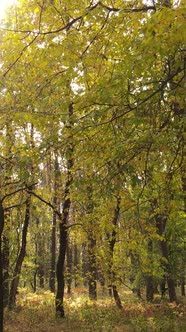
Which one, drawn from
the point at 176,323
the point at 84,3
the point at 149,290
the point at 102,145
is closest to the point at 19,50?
the point at 84,3

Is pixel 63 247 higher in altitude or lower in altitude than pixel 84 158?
lower

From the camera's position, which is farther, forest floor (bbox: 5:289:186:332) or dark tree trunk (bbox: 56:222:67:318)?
dark tree trunk (bbox: 56:222:67:318)

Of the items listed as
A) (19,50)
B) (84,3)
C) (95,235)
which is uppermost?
(84,3)

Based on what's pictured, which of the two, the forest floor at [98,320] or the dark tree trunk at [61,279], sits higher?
the dark tree trunk at [61,279]

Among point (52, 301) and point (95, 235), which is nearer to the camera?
point (95, 235)

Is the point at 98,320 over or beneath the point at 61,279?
beneath

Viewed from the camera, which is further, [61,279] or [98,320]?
[61,279]

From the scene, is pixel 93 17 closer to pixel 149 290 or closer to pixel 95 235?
pixel 95 235

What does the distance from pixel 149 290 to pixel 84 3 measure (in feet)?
59.9

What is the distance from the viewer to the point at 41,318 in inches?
505

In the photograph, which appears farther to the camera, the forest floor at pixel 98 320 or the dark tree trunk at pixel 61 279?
the dark tree trunk at pixel 61 279

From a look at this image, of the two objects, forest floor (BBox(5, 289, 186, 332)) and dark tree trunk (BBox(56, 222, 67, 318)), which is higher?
dark tree trunk (BBox(56, 222, 67, 318))

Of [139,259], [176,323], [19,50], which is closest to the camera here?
[19,50]

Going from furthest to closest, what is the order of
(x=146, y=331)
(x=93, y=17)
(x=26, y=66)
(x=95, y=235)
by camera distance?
(x=95, y=235)
(x=146, y=331)
(x=26, y=66)
(x=93, y=17)
